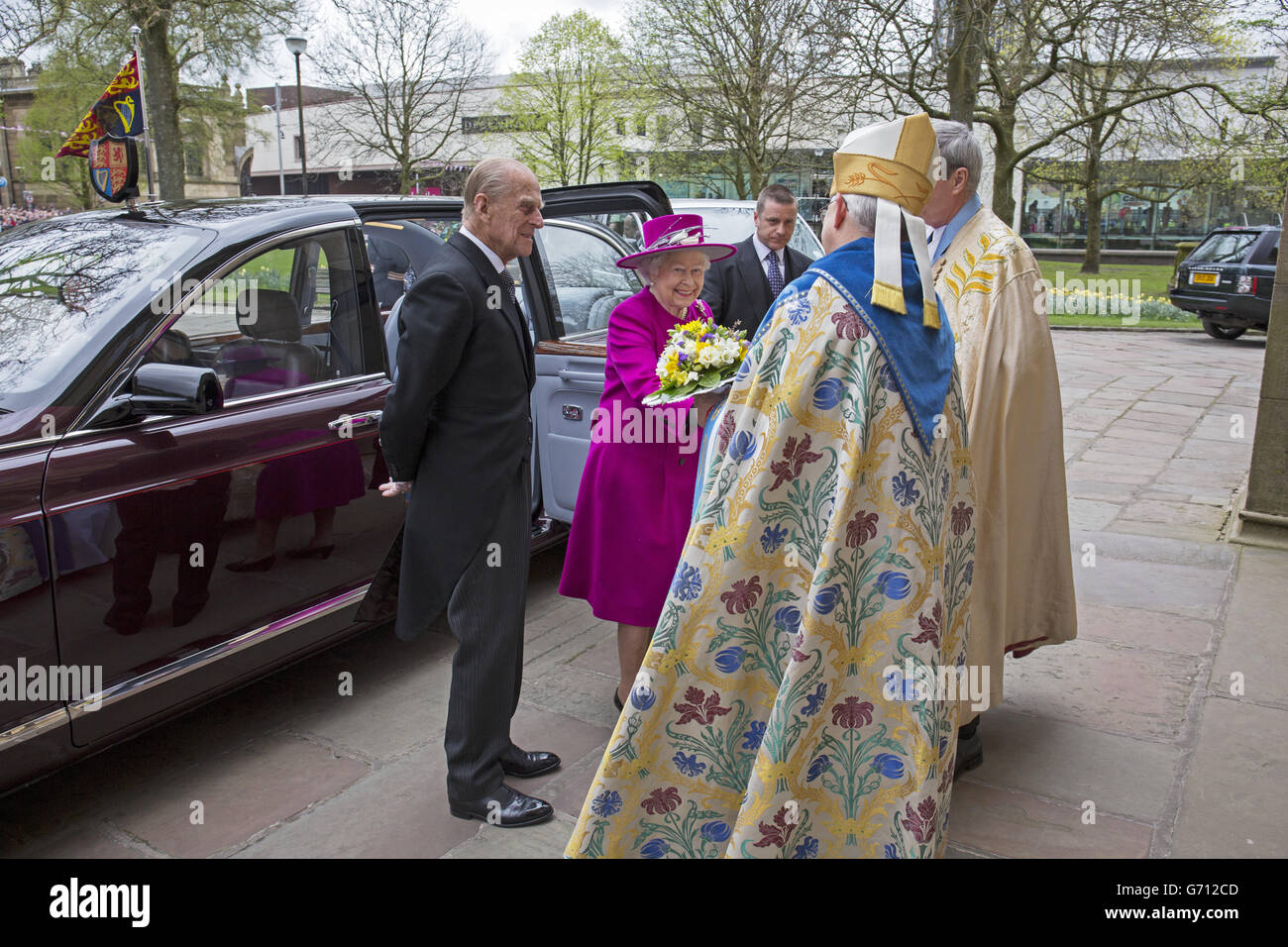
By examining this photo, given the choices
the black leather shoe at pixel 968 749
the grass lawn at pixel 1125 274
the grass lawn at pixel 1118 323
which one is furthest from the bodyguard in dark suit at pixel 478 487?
the grass lawn at pixel 1125 274

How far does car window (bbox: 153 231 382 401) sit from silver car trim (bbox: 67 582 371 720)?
817 mm

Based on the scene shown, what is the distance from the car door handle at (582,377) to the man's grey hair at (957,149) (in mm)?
2085

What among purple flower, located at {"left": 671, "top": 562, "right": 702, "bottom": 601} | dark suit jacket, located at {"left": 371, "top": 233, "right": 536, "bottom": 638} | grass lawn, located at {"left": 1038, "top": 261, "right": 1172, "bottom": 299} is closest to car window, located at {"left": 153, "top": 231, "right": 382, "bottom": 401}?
dark suit jacket, located at {"left": 371, "top": 233, "right": 536, "bottom": 638}

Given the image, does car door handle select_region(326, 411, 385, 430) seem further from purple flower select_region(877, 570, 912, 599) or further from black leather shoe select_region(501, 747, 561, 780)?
purple flower select_region(877, 570, 912, 599)

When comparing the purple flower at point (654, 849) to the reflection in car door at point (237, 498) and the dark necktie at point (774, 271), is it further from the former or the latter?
the dark necktie at point (774, 271)

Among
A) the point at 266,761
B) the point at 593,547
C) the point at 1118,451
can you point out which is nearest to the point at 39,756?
the point at 266,761

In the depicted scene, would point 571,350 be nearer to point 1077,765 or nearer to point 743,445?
point 743,445

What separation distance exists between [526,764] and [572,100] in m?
38.6

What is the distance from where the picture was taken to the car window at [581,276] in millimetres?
5474

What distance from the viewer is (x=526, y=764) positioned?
3.40 meters

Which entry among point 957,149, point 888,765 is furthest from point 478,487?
point 957,149

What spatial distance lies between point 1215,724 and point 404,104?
1452 inches

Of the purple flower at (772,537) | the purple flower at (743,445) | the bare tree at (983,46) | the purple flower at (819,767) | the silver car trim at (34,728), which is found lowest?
the silver car trim at (34,728)

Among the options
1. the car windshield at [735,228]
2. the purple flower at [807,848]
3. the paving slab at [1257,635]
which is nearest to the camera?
the purple flower at [807,848]
